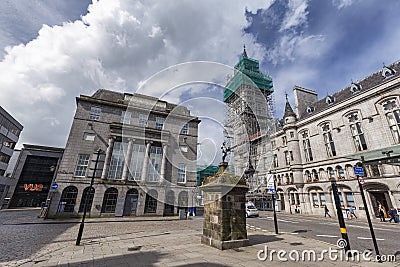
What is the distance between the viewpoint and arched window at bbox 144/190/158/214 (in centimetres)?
2384

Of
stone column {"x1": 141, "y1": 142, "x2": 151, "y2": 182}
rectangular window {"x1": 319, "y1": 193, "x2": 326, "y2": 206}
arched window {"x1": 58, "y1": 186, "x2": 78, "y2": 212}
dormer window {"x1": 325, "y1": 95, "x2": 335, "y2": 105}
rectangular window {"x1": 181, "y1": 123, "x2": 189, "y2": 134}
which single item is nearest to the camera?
arched window {"x1": 58, "y1": 186, "x2": 78, "y2": 212}

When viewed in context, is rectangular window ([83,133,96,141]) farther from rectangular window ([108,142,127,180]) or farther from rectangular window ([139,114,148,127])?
rectangular window ([139,114,148,127])

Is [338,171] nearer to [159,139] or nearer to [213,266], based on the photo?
[159,139]

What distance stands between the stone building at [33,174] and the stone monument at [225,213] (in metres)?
50.3

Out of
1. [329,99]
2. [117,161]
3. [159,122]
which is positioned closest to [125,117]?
[159,122]

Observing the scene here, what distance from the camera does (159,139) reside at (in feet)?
85.5

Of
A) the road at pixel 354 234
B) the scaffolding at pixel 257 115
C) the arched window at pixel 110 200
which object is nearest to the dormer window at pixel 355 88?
the scaffolding at pixel 257 115

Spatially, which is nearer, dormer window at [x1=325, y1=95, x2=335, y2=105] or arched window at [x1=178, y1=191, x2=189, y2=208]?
arched window at [x1=178, y1=191, x2=189, y2=208]

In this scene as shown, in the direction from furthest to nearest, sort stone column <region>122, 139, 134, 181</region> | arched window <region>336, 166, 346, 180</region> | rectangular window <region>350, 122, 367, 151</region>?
arched window <region>336, 166, 346, 180</region>
rectangular window <region>350, 122, 367, 151</region>
stone column <region>122, 139, 134, 181</region>

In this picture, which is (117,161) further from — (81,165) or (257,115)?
(257,115)

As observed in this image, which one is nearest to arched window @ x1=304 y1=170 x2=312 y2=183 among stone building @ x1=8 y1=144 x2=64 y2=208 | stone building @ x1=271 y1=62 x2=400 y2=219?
stone building @ x1=271 y1=62 x2=400 y2=219

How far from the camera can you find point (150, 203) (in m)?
24.2

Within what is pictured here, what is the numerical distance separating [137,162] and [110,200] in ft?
18.0

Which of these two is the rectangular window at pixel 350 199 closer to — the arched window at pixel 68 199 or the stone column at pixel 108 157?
the stone column at pixel 108 157
